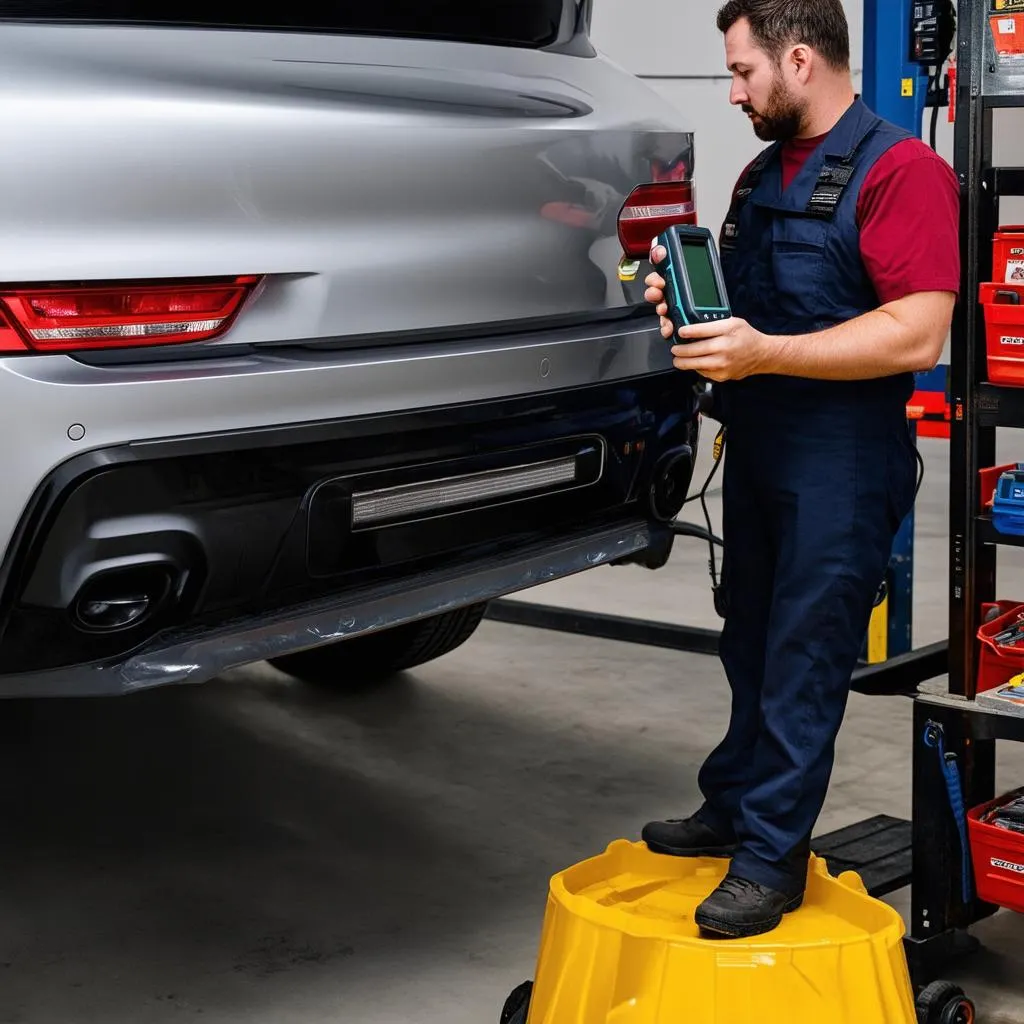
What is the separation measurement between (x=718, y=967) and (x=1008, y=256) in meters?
1.19

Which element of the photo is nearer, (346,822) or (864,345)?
(864,345)

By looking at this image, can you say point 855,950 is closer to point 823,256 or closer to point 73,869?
point 823,256

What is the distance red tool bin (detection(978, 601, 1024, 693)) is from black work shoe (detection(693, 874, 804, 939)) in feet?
1.96

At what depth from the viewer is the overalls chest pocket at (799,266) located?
2.34 metres

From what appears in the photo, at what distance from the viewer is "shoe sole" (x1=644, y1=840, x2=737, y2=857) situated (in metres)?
2.68

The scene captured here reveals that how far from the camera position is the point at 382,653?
4.33m

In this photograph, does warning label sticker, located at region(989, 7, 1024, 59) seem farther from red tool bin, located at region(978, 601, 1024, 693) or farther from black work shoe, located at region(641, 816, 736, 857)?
black work shoe, located at region(641, 816, 736, 857)

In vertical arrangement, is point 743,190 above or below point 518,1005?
above

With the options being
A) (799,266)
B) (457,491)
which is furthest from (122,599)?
(799,266)

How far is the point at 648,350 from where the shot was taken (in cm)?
297

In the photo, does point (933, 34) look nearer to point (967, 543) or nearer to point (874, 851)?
point (967, 543)

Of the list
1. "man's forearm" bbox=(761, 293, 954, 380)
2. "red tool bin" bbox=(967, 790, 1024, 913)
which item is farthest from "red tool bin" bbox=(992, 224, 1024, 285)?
"red tool bin" bbox=(967, 790, 1024, 913)

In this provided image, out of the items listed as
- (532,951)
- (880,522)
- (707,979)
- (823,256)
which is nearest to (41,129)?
(823,256)

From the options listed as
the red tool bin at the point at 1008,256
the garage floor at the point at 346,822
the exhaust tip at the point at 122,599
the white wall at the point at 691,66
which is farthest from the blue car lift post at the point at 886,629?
the white wall at the point at 691,66
